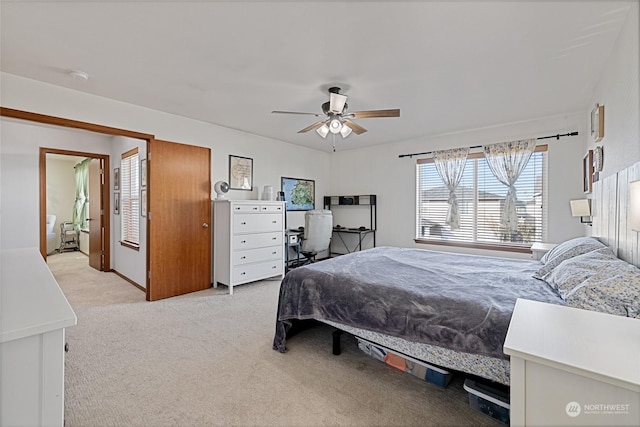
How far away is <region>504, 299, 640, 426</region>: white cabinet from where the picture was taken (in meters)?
0.81

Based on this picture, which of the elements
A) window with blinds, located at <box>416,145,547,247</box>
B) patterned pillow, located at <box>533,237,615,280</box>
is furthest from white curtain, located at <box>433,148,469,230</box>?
patterned pillow, located at <box>533,237,615,280</box>

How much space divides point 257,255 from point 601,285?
3.75 meters

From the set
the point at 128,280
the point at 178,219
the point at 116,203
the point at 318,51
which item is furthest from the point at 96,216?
the point at 318,51

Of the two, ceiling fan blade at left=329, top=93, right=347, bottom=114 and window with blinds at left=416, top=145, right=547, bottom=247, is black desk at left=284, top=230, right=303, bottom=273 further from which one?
ceiling fan blade at left=329, top=93, right=347, bottom=114

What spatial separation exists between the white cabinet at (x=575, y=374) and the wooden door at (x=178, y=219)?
12.8ft

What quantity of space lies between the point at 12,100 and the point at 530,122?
19.7ft

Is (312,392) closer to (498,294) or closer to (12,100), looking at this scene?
(498,294)

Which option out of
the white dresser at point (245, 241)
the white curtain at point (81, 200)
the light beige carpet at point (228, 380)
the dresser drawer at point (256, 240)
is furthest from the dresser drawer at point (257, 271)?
the white curtain at point (81, 200)

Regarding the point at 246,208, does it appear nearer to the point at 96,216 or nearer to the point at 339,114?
the point at 339,114

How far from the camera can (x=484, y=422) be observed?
1.59 m

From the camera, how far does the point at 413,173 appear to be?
16.8 ft

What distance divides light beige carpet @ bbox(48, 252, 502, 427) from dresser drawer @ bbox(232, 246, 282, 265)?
3.38ft

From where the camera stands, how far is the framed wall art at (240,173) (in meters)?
4.56

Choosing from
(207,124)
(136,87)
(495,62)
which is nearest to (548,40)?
(495,62)
